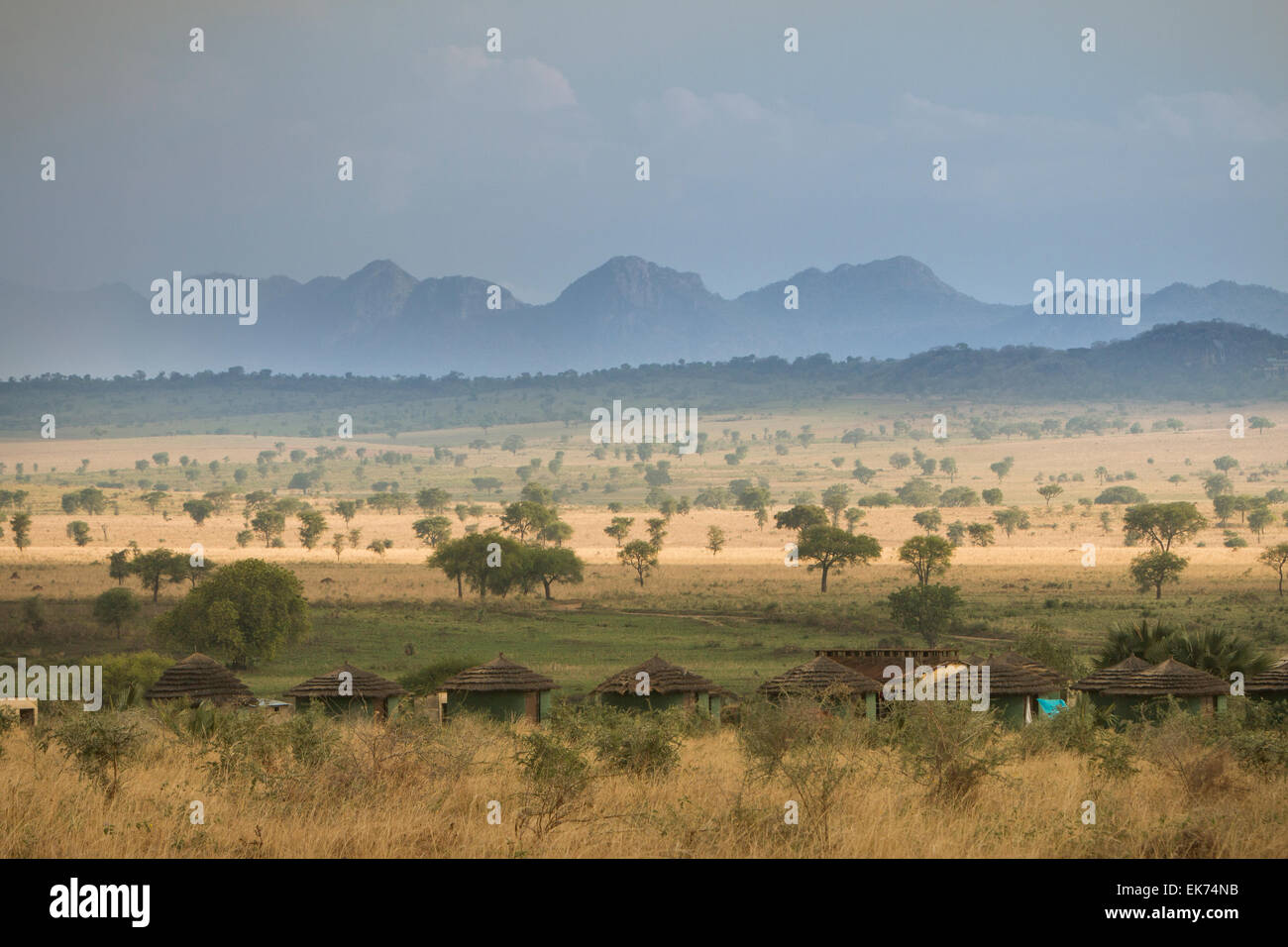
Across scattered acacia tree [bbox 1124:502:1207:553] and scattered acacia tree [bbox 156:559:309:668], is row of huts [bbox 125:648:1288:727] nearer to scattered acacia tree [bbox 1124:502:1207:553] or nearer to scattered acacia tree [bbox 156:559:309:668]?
scattered acacia tree [bbox 156:559:309:668]

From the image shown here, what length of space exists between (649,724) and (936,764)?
332 centimetres

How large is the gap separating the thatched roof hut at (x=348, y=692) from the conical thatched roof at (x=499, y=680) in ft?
5.31

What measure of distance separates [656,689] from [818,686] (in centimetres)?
425

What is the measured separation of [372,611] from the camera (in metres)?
65.9

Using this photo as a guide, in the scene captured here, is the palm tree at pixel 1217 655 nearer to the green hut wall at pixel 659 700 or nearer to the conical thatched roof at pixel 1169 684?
the conical thatched roof at pixel 1169 684

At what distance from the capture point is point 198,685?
1192 inches

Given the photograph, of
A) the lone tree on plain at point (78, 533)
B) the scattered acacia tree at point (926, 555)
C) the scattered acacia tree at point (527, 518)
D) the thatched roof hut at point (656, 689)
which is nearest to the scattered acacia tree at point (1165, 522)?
the scattered acacia tree at point (926, 555)

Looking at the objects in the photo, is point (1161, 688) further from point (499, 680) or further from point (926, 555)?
point (926, 555)

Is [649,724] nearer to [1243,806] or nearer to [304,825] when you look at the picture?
[304,825]

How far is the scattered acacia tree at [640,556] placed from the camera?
8519 cm

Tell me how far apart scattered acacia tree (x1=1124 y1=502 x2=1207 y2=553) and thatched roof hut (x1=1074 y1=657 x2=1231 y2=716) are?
2829 inches

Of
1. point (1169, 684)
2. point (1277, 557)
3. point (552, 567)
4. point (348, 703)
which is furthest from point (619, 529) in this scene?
point (1169, 684)

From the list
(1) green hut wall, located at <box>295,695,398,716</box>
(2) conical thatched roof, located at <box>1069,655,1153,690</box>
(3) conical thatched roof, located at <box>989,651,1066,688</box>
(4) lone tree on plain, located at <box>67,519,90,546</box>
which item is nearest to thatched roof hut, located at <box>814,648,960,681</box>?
(3) conical thatched roof, located at <box>989,651,1066,688</box>
